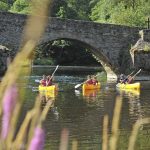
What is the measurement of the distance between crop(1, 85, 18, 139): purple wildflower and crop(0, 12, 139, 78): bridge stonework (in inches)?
1163

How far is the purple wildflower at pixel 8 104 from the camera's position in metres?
1.31

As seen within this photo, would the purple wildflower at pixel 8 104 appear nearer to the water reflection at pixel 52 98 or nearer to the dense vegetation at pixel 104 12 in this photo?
the water reflection at pixel 52 98

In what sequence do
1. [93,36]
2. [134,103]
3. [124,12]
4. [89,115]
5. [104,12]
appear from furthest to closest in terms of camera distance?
[104,12] → [124,12] → [93,36] → [134,103] → [89,115]

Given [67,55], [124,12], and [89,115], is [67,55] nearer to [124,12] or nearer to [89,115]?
[124,12]

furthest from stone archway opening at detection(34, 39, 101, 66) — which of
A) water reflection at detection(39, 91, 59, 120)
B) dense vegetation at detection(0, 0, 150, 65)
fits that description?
→ water reflection at detection(39, 91, 59, 120)

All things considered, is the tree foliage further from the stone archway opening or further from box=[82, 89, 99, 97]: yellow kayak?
box=[82, 89, 99, 97]: yellow kayak

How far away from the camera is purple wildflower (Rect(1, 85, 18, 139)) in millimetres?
1311

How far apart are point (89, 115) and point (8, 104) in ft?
53.4

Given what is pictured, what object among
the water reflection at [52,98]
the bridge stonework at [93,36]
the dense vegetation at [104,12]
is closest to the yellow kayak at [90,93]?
the water reflection at [52,98]

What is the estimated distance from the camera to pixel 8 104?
4.28 feet

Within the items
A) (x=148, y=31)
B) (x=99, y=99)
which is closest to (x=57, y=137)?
(x=99, y=99)

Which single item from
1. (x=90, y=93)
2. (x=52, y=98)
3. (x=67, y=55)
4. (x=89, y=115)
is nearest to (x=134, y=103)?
(x=52, y=98)

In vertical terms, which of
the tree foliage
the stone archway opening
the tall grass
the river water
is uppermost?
the tree foliage

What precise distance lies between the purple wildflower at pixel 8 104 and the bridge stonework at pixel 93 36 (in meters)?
29.5
